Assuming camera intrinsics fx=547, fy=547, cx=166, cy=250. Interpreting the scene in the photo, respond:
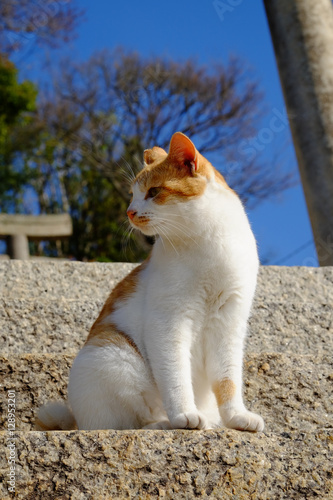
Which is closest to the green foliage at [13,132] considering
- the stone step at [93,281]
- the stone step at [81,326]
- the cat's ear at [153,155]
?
the stone step at [93,281]

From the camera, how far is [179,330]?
1.86 metres

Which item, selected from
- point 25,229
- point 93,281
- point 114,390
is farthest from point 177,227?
point 25,229

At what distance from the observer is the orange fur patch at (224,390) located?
1.86 meters

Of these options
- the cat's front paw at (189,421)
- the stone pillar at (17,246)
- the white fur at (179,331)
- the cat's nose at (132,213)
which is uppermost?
the cat's nose at (132,213)

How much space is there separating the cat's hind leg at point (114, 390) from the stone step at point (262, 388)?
1.61 feet

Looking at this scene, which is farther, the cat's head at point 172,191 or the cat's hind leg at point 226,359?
the cat's head at point 172,191

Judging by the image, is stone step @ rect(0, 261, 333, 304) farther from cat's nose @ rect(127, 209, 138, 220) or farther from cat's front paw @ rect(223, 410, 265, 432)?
cat's front paw @ rect(223, 410, 265, 432)

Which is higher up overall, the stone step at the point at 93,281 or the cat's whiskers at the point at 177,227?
the cat's whiskers at the point at 177,227

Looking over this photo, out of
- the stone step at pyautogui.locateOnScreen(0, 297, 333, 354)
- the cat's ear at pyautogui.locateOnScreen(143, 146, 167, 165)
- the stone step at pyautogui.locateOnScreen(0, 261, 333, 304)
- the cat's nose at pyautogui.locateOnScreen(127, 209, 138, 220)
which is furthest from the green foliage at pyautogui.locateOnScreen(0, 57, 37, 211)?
the cat's nose at pyautogui.locateOnScreen(127, 209, 138, 220)

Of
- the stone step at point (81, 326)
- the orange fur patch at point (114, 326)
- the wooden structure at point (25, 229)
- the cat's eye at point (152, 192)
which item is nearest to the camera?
the orange fur patch at point (114, 326)

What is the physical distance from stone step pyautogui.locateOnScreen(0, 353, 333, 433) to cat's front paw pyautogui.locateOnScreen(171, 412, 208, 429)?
2.29ft

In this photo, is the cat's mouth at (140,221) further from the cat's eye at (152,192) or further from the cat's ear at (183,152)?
the cat's ear at (183,152)

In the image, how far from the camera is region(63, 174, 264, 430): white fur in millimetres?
1842

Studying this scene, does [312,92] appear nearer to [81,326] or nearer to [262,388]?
[81,326]
